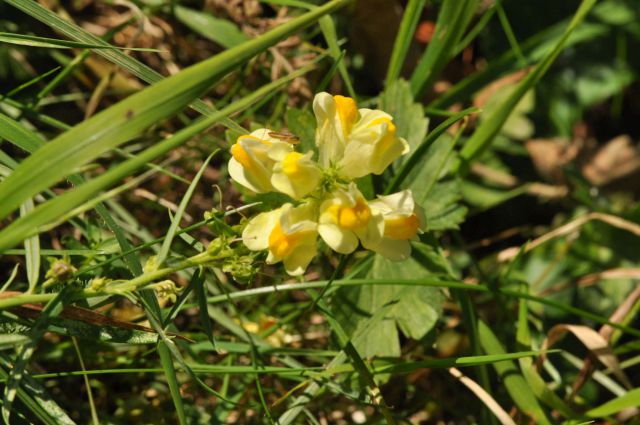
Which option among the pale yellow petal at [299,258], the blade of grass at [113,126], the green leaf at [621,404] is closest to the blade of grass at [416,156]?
the pale yellow petal at [299,258]

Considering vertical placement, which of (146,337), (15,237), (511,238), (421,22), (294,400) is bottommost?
(294,400)

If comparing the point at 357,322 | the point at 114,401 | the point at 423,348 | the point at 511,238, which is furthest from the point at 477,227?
the point at 114,401

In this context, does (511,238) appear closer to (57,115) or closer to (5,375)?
(57,115)

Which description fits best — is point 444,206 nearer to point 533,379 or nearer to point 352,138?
point 533,379

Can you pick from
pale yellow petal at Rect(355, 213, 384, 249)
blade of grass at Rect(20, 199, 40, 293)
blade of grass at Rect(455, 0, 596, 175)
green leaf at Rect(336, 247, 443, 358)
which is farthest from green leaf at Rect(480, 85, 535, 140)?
blade of grass at Rect(20, 199, 40, 293)

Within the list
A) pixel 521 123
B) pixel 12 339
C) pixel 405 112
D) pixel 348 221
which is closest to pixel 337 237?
pixel 348 221

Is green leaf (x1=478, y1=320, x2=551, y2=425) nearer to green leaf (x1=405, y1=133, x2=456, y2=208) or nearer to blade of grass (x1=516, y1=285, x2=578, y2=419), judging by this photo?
blade of grass (x1=516, y1=285, x2=578, y2=419)
